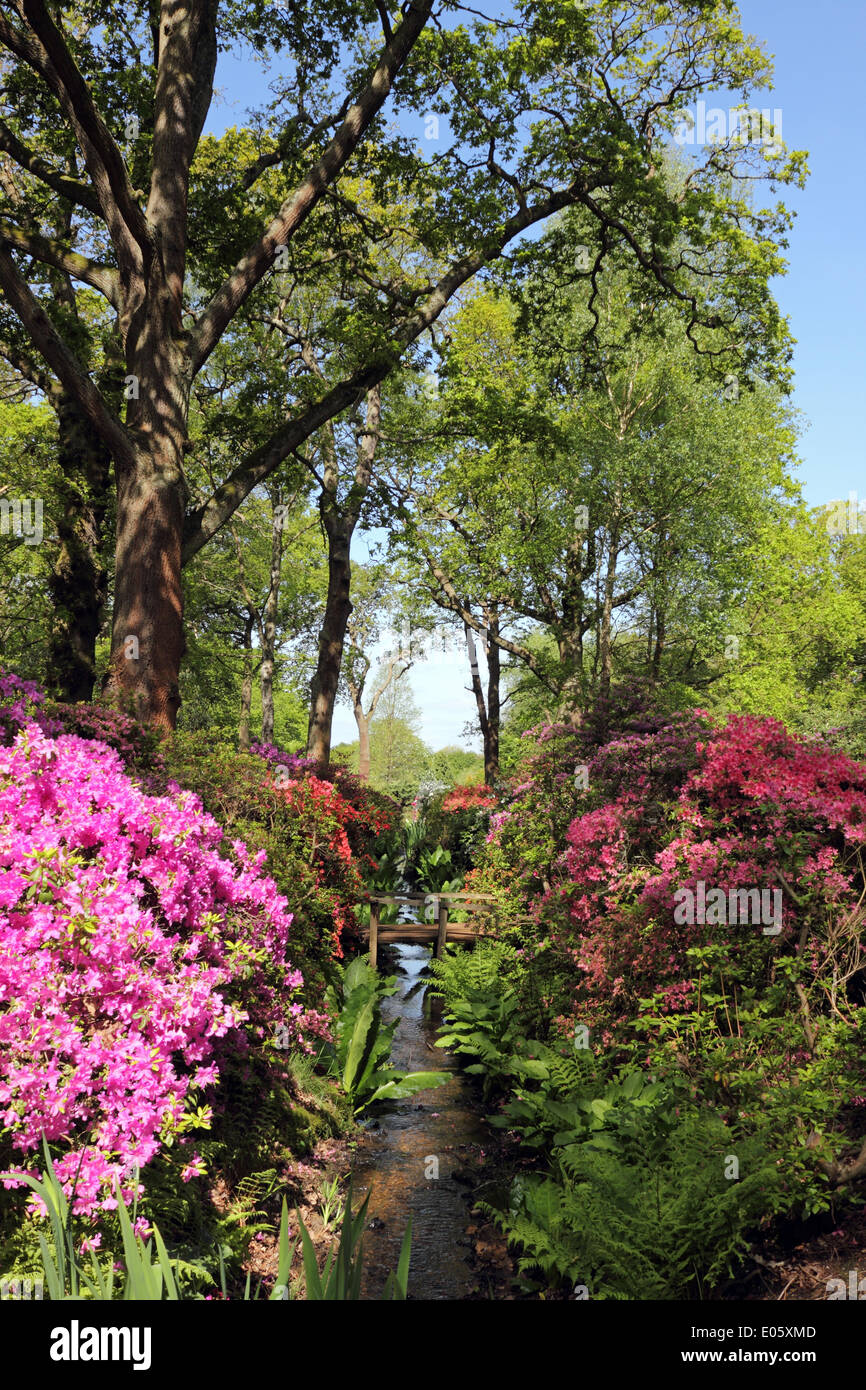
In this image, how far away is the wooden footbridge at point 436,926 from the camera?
11.0m

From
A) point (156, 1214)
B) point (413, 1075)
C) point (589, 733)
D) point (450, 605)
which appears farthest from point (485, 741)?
point (156, 1214)

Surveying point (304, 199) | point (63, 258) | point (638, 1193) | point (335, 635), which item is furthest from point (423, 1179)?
point (335, 635)

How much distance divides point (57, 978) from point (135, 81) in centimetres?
1198

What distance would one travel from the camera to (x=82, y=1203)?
10.0ft

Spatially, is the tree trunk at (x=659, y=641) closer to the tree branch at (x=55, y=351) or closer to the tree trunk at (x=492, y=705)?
the tree trunk at (x=492, y=705)

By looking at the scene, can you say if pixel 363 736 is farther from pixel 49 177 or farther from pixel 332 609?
pixel 49 177

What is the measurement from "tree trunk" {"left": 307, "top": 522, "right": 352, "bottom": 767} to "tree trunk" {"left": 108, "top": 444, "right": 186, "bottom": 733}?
23.7 feet

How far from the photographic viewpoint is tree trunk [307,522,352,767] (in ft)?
53.3

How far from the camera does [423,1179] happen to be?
19.2 ft

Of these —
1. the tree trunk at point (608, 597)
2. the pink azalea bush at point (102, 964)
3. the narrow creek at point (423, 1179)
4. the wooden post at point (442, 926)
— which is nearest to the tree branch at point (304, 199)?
the pink azalea bush at point (102, 964)

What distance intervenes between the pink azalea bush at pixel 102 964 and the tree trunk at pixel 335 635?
1156 cm

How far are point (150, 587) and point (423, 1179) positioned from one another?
5.80m

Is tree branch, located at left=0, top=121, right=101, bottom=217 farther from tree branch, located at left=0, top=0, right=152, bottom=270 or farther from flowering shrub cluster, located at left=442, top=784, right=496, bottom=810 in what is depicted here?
flowering shrub cluster, located at left=442, top=784, right=496, bottom=810
